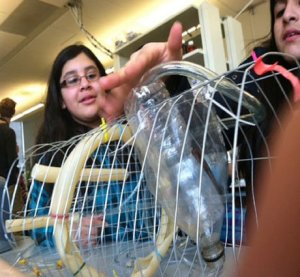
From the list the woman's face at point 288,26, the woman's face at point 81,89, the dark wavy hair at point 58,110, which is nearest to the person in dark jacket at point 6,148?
the dark wavy hair at point 58,110

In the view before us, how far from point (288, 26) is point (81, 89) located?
0.57 metres

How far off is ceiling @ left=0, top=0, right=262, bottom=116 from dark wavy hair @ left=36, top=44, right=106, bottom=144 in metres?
1.47

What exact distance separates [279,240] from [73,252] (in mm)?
297

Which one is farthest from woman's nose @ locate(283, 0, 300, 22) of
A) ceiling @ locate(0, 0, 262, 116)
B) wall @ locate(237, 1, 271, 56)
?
wall @ locate(237, 1, 271, 56)

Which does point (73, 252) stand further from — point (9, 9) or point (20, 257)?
point (9, 9)

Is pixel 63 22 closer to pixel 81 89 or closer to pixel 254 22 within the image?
pixel 254 22

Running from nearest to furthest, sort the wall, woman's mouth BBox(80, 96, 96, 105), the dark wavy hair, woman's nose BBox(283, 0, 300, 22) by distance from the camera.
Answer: woman's nose BBox(283, 0, 300, 22)
woman's mouth BBox(80, 96, 96, 105)
the dark wavy hair
the wall

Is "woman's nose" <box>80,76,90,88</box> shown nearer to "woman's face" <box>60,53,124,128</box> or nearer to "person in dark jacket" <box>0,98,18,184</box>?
"woman's face" <box>60,53,124,128</box>

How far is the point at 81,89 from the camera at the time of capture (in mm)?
942

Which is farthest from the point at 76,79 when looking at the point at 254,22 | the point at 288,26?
the point at 254,22

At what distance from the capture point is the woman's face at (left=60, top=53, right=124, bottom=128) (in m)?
0.93

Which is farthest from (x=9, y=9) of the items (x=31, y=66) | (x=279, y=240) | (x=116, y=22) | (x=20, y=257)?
(x=279, y=240)

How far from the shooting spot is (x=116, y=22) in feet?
9.73

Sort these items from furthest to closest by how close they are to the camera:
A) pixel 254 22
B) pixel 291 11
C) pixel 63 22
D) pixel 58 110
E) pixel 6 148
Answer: pixel 254 22, pixel 63 22, pixel 6 148, pixel 58 110, pixel 291 11
